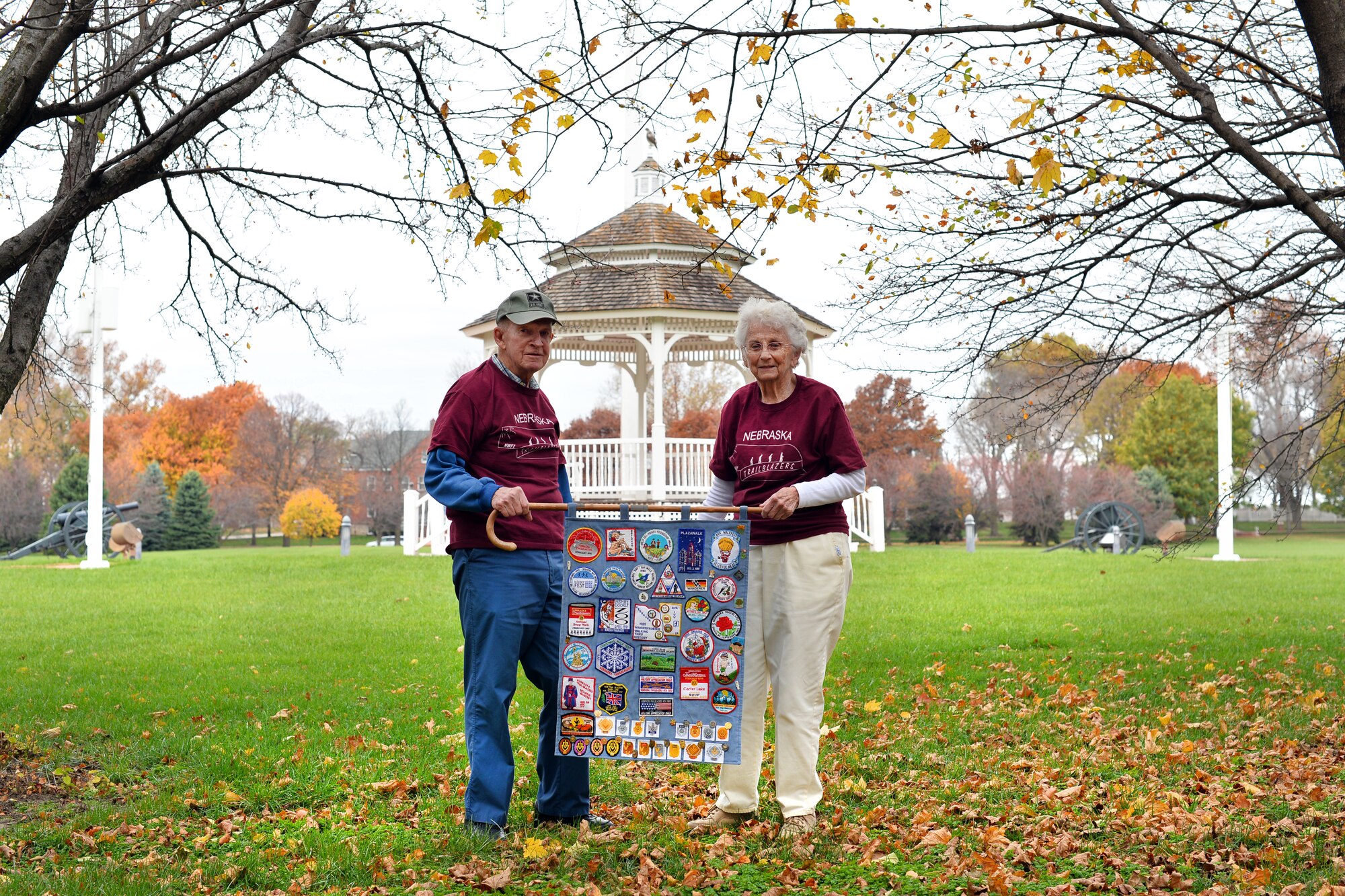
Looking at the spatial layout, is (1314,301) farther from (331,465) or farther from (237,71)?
(331,465)

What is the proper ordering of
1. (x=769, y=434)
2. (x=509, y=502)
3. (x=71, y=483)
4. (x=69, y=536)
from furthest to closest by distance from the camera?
(x=71, y=483) < (x=69, y=536) < (x=769, y=434) < (x=509, y=502)

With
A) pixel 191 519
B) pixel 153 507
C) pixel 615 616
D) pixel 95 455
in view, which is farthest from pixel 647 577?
pixel 191 519

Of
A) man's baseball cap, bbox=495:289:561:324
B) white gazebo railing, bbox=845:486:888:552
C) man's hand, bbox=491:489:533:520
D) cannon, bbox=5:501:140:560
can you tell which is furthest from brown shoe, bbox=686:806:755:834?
cannon, bbox=5:501:140:560

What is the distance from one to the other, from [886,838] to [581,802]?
50.8 inches

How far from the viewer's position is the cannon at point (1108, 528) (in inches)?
1102

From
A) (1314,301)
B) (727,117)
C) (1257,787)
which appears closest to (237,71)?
(727,117)

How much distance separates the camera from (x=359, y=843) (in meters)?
4.90

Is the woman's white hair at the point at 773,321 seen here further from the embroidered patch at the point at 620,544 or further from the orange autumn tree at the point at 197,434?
the orange autumn tree at the point at 197,434

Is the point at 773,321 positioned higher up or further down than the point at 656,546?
higher up

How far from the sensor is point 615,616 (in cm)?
482

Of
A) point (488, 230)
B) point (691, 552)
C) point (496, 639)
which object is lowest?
point (496, 639)

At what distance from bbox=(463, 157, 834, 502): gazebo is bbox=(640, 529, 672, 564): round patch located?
1316 centimetres

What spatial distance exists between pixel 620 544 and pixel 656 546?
0.48 feet

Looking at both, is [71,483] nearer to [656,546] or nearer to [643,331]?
[643,331]
